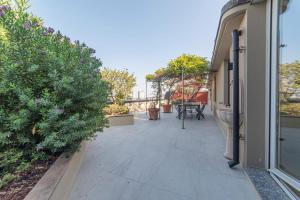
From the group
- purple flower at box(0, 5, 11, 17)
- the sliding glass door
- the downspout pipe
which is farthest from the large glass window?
purple flower at box(0, 5, 11, 17)

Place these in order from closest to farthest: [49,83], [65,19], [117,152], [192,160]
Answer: [49,83] → [192,160] → [117,152] → [65,19]

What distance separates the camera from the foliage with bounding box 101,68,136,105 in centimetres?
806

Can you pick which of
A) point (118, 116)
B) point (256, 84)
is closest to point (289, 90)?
point (256, 84)

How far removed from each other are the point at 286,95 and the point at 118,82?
282 inches

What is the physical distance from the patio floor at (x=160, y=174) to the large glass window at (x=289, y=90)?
57 cm

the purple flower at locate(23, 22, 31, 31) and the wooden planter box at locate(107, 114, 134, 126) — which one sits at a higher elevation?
the purple flower at locate(23, 22, 31, 31)

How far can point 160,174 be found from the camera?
2.51m

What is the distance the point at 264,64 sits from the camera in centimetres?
251

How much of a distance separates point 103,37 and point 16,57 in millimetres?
9656

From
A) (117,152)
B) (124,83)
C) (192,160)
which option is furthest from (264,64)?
(124,83)

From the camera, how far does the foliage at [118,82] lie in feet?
26.5

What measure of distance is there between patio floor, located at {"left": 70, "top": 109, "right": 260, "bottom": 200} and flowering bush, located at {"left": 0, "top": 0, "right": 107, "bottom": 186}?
0.66m

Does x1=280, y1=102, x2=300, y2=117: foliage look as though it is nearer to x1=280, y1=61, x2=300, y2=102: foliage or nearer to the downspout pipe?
x1=280, y1=61, x2=300, y2=102: foliage

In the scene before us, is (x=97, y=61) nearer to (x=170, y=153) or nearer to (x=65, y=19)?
(x=170, y=153)
